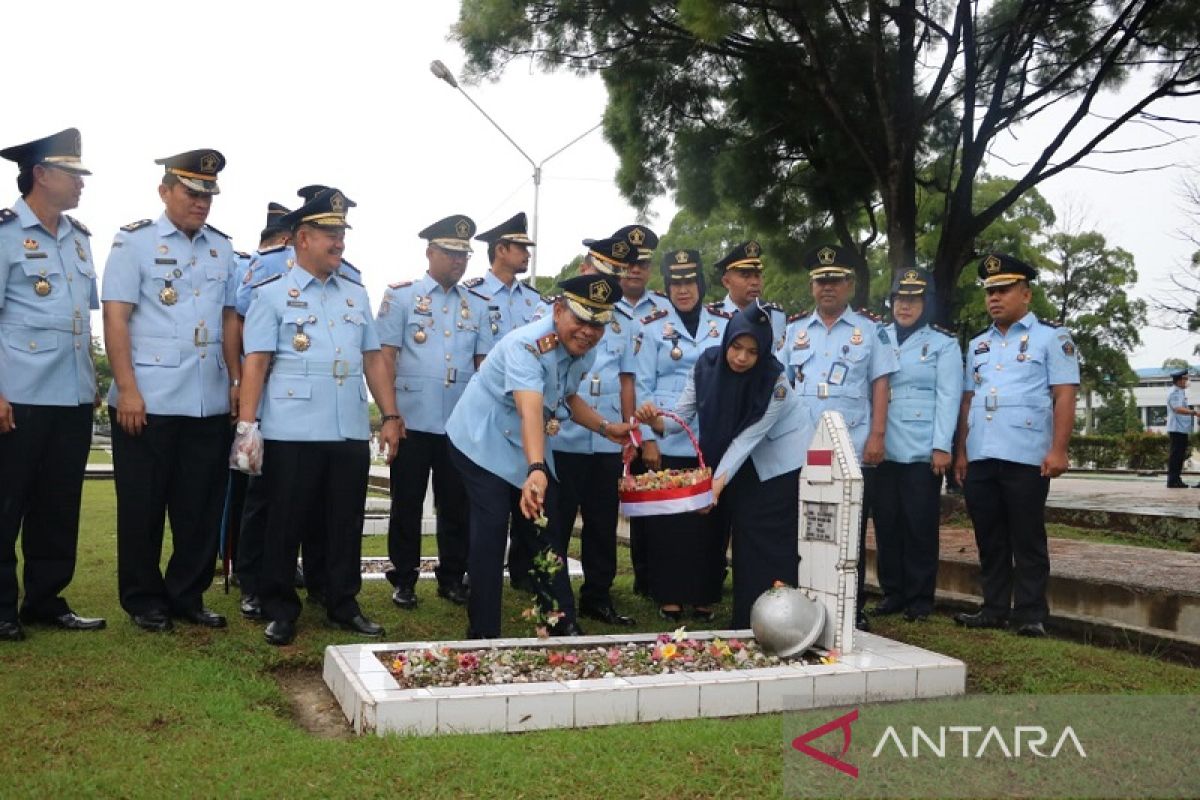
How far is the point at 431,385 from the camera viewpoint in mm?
5996

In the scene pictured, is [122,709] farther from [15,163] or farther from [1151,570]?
[1151,570]

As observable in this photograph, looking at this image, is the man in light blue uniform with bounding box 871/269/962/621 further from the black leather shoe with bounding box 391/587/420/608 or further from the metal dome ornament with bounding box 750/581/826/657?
the black leather shoe with bounding box 391/587/420/608

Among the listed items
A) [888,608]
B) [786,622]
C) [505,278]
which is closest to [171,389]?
[505,278]

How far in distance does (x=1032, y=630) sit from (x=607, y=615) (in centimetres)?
229

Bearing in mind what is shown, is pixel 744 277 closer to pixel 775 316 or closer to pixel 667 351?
pixel 775 316

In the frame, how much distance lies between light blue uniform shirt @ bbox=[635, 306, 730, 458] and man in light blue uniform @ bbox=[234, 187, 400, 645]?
5.94 feet

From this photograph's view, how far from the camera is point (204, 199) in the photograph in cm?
510

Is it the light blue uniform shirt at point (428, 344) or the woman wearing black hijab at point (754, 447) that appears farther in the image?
the light blue uniform shirt at point (428, 344)

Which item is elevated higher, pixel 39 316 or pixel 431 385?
pixel 39 316

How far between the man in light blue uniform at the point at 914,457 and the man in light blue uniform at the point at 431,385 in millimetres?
2545

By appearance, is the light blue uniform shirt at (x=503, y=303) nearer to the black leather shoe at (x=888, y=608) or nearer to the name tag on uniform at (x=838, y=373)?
the name tag on uniform at (x=838, y=373)

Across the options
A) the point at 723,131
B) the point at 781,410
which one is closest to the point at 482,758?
the point at 781,410

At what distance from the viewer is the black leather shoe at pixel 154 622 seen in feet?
16.1

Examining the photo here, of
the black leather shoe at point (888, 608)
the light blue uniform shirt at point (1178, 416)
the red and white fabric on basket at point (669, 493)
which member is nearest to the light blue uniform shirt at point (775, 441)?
the red and white fabric on basket at point (669, 493)
